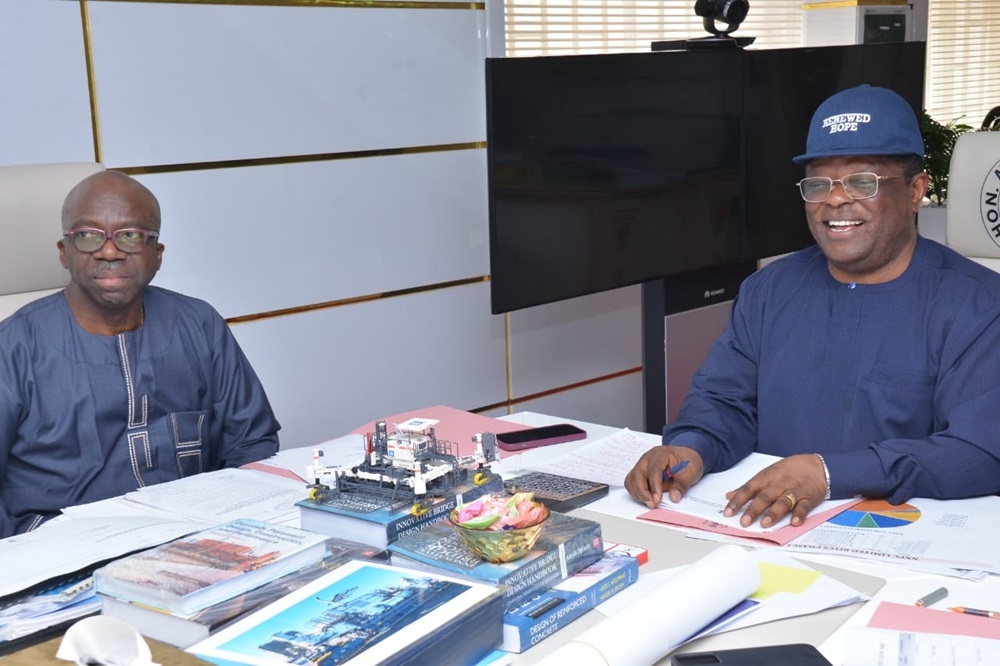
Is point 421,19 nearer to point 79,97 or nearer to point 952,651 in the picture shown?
point 79,97

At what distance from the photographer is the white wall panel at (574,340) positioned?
4047mm

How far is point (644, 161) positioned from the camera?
342 cm

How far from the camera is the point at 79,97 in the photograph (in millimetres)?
2861

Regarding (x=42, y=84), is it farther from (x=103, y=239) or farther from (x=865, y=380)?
(x=865, y=380)

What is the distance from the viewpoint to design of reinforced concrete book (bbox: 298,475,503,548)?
1.49m

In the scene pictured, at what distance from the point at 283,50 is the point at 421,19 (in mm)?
529

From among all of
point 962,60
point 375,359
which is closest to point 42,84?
point 375,359

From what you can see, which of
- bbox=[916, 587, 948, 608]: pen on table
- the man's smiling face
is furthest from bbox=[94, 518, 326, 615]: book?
the man's smiling face

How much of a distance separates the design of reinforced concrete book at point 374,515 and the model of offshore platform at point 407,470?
10 millimetres

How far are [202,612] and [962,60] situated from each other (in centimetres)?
636

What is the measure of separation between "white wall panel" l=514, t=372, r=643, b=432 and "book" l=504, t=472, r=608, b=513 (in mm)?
2112

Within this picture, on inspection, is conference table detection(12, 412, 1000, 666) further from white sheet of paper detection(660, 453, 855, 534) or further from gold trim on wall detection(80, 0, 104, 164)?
gold trim on wall detection(80, 0, 104, 164)

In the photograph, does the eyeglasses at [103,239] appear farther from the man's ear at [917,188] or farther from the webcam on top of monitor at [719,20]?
the webcam on top of monitor at [719,20]

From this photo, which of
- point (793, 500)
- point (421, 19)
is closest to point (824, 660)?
point (793, 500)
